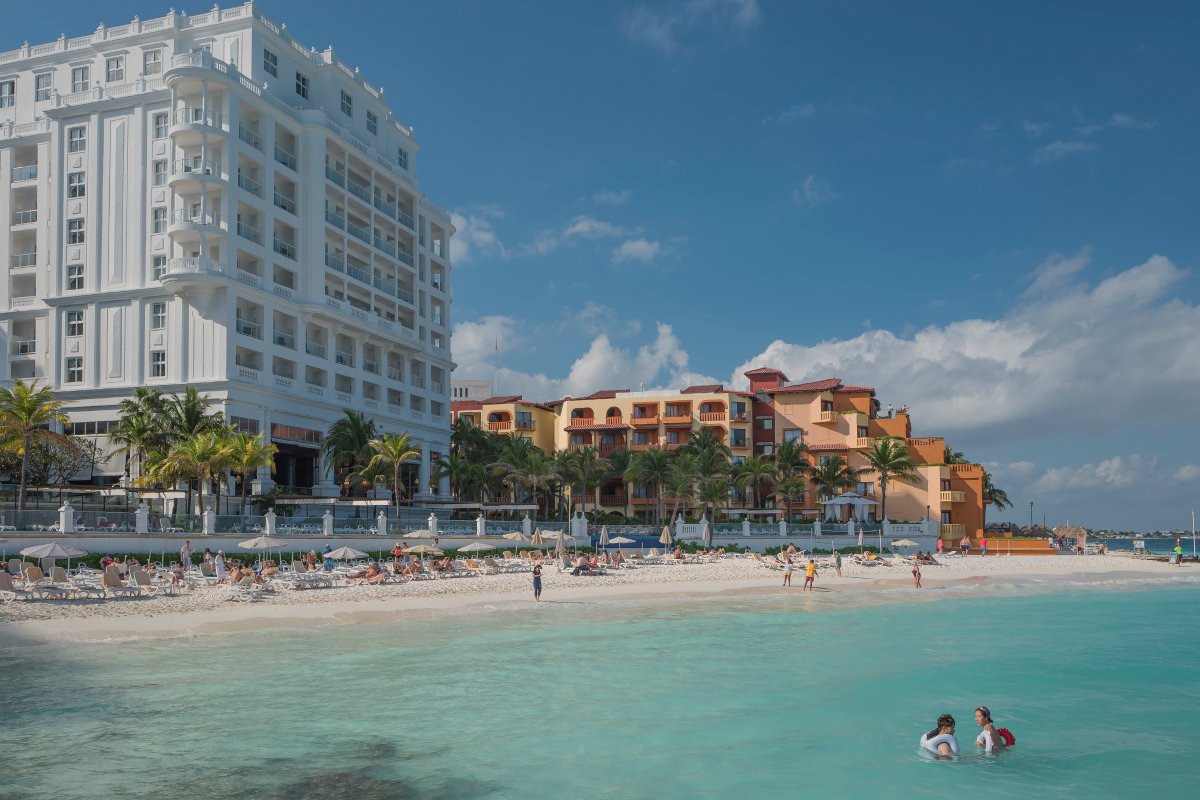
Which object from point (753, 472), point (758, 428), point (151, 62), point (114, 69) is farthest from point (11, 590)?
point (758, 428)

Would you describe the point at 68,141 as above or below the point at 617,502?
above

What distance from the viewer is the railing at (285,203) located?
2234 inches

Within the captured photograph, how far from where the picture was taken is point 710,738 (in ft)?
59.7

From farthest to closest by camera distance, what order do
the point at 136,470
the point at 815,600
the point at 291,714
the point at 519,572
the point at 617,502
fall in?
1. the point at 617,502
2. the point at 136,470
3. the point at 519,572
4. the point at 815,600
5. the point at 291,714

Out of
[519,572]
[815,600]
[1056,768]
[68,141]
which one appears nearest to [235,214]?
[68,141]

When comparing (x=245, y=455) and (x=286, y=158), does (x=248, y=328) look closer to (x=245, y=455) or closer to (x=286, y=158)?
(x=286, y=158)

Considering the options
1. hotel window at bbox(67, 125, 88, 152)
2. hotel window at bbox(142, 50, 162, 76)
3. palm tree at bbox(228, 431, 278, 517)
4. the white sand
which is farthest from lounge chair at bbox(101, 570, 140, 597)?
hotel window at bbox(142, 50, 162, 76)

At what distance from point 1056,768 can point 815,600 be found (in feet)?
76.3

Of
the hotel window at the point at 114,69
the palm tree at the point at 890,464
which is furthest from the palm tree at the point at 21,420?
the palm tree at the point at 890,464

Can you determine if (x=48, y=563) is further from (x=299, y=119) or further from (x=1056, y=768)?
(x=299, y=119)

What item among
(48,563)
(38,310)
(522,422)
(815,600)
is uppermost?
(38,310)

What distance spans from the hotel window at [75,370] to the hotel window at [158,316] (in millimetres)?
5235

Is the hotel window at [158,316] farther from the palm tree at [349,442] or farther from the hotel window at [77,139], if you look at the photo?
the hotel window at [77,139]

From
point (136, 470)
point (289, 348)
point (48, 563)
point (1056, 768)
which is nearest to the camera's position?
point (1056, 768)
